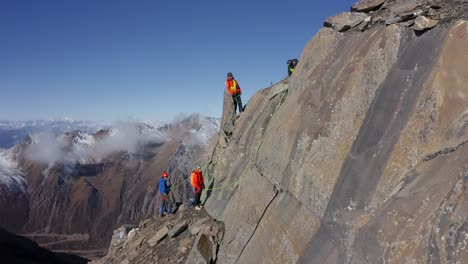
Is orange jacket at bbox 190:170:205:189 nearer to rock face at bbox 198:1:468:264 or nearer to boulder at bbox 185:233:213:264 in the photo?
boulder at bbox 185:233:213:264

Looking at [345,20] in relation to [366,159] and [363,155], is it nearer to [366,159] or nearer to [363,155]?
[363,155]

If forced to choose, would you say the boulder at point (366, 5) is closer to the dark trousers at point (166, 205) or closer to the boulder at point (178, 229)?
the boulder at point (178, 229)

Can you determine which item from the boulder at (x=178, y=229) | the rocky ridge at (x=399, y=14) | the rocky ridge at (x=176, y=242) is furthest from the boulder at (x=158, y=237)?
the rocky ridge at (x=399, y=14)

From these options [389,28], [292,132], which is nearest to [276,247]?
[292,132]

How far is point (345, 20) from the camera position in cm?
1828

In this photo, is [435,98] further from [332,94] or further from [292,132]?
[292,132]

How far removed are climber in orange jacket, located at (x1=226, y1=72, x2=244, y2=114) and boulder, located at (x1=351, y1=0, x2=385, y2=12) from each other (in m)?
11.1

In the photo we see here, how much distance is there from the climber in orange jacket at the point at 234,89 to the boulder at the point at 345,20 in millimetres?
9986

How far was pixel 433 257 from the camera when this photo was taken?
8.67 metres

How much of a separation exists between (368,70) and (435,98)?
3663mm

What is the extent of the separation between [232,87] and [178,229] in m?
11.4

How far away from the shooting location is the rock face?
9.72m

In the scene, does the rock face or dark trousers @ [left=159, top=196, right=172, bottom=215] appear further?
dark trousers @ [left=159, top=196, right=172, bottom=215]

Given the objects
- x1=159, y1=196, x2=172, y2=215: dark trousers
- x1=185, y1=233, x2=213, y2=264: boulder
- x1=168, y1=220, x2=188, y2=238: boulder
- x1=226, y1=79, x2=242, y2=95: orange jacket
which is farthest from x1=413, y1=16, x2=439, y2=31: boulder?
x1=159, y1=196, x2=172, y2=215: dark trousers
